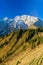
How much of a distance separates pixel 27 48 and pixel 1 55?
32.7 m

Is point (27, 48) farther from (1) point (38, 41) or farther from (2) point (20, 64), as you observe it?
(2) point (20, 64)

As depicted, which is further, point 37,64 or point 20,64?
point 20,64

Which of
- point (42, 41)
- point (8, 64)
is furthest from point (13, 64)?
point (42, 41)

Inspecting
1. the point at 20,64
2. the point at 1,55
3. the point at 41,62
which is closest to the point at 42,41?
the point at 1,55

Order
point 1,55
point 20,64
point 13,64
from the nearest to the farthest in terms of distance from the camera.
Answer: point 20,64 < point 13,64 < point 1,55

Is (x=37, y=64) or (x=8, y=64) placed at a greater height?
(x=8, y=64)

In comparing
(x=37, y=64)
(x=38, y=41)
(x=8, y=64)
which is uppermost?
(x=38, y=41)

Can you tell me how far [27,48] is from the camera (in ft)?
592

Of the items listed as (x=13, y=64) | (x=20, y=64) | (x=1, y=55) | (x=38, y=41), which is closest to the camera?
(x=20, y=64)

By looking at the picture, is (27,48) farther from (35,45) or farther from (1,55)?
(1,55)

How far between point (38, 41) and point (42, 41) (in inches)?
249

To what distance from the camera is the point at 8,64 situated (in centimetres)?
13812

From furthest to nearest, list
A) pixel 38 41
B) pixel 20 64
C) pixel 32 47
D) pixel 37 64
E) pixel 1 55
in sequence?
pixel 1 55, pixel 38 41, pixel 32 47, pixel 20 64, pixel 37 64

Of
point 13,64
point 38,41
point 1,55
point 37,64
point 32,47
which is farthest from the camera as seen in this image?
point 1,55
